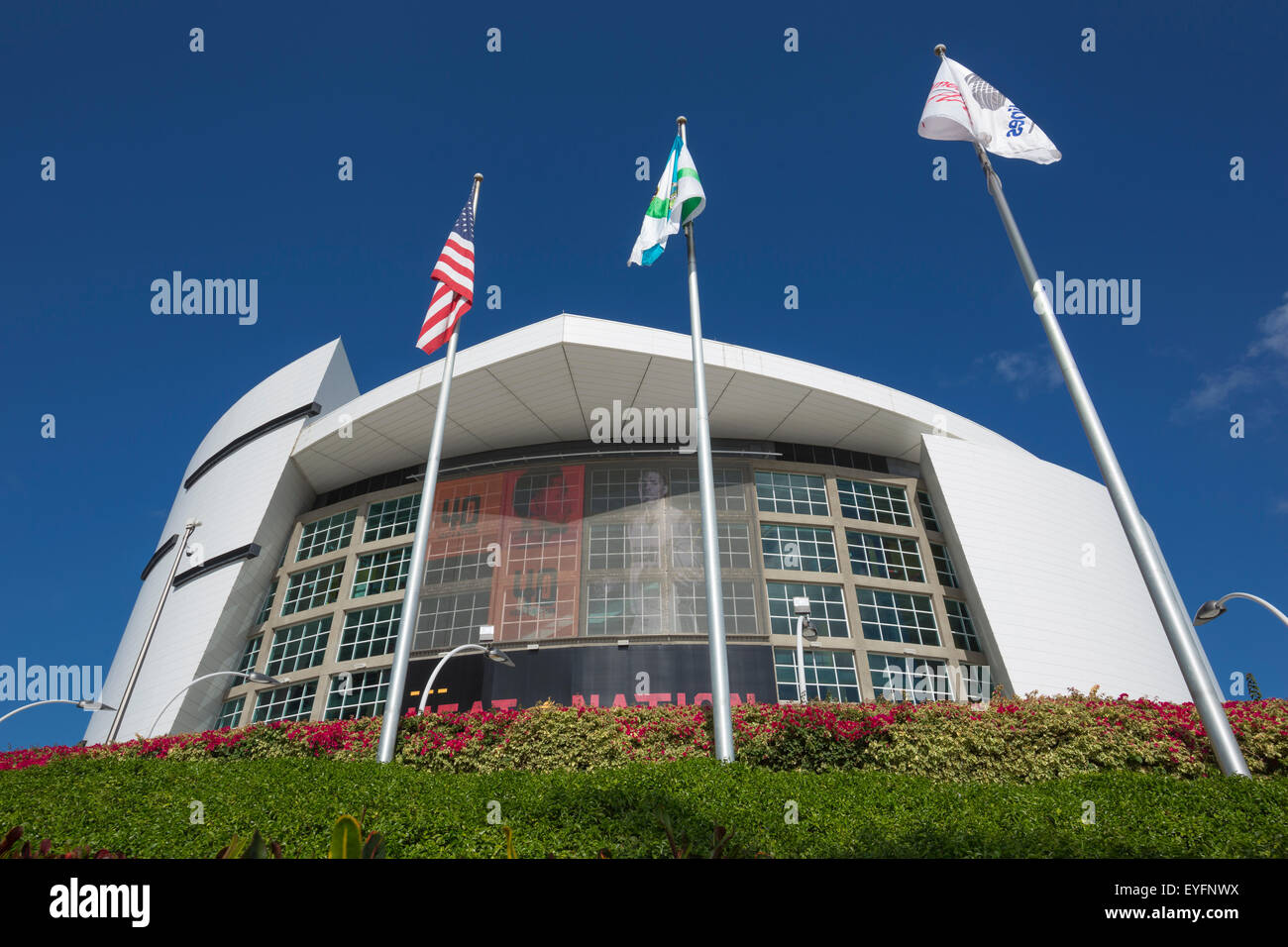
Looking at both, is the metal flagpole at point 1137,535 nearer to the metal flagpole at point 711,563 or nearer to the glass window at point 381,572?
the metal flagpole at point 711,563

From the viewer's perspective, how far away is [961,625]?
2892 cm

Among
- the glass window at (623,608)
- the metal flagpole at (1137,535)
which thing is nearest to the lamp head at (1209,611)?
the metal flagpole at (1137,535)

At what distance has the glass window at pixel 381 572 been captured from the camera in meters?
30.9

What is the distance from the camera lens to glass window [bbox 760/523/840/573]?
96.8 feet

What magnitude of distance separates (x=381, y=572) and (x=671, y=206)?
20738 millimetres

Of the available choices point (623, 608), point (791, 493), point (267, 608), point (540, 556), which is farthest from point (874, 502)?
point (267, 608)

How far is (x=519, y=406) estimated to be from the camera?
30250 millimetres

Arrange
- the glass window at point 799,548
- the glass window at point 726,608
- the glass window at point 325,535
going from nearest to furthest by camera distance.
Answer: the glass window at point 726,608 → the glass window at point 799,548 → the glass window at point 325,535

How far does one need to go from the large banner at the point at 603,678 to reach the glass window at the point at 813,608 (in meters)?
1.37

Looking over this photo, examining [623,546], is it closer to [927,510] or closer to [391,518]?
[391,518]

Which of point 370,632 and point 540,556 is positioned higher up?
point 540,556
